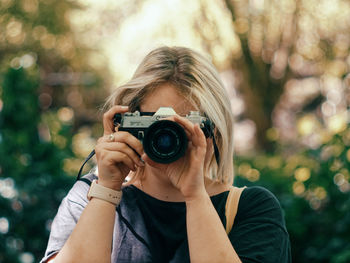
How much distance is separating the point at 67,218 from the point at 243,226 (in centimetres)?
61

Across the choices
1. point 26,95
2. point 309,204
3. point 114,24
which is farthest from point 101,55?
point 309,204

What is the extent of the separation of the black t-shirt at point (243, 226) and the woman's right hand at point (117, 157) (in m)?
0.14

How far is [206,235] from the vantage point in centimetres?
134

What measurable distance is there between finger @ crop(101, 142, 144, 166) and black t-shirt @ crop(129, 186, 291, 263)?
0.15 m

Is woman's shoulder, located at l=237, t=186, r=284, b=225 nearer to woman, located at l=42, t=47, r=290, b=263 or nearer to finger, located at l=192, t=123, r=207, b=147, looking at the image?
woman, located at l=42, t=47, r=290, b=263

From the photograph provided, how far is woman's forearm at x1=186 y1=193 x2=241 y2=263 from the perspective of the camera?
132 cm

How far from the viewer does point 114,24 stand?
32.1 feet

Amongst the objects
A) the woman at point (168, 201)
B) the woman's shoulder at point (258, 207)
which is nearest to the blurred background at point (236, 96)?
the woman at point (168, 201)

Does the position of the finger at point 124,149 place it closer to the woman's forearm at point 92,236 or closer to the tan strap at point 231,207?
the woman's forearm at point 92,236

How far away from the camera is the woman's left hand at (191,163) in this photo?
1429 mm

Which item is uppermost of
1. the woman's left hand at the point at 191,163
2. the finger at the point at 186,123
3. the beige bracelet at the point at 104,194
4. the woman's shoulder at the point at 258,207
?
the finger at the point at 186,123

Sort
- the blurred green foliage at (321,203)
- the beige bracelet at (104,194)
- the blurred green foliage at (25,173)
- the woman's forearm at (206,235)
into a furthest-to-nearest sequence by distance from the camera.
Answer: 1. the blurred green foliage at (25,173)
2. the blurred green foliage at (321,203)
3. the beige bracelet at (104,194)
4. the woman's forearm at (206,235)

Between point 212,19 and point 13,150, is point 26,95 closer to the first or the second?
point 13,150

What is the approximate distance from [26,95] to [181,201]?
2682 mm
